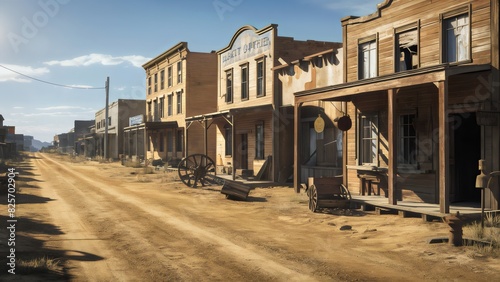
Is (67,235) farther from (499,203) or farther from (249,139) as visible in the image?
(249,139)

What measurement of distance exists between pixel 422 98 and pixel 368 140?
2.90 metres

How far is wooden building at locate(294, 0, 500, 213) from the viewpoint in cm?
1196

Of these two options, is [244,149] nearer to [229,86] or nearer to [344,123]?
[229,86]

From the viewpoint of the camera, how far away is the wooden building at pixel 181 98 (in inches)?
1382

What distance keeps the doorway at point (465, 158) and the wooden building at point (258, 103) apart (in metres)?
9.36

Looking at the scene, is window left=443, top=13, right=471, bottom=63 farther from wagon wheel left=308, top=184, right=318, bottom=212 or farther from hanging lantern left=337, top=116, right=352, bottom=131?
wagon wheel left=308, top=184, right=318, bottom=212

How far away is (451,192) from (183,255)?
29.0 feet

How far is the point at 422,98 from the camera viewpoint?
14195mm

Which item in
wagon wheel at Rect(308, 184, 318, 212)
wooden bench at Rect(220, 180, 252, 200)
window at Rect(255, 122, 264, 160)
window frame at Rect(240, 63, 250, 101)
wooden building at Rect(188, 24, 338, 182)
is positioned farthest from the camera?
window frame at Rect(240, 63, 250, 101)

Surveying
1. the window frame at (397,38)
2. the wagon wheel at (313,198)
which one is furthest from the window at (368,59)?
the wagon wheel at (313,198)

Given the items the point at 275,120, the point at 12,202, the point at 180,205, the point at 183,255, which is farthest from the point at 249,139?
the point at 183,255

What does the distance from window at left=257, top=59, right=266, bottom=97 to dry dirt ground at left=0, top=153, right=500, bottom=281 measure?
29.0ft

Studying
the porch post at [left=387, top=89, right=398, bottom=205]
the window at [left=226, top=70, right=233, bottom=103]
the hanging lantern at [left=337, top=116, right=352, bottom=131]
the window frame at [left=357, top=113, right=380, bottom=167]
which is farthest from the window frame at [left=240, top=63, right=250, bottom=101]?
the porch post at [left=387, top=89, right=398, bottom=205]

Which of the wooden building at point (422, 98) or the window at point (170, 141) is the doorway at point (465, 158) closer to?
the wooden building at point (422, 98)
